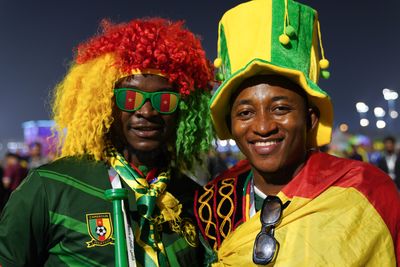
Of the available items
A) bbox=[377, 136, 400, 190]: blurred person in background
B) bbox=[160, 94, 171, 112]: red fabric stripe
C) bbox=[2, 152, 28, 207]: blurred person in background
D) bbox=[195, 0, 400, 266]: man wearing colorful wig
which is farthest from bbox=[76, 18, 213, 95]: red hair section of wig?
bbox=[377, 136, 400, 190]: blurred person in background

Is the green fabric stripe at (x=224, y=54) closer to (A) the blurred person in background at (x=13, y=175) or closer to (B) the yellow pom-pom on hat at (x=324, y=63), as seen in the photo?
(B) the yellow pom-pom on hat at (x=324, y=63)

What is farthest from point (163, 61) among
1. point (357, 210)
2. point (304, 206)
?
point (357, 210)

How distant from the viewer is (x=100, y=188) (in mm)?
2416

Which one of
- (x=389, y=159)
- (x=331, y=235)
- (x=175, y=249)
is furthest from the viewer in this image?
(x=389, y=159)

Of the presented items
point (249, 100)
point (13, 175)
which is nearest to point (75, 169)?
point (249, 100)

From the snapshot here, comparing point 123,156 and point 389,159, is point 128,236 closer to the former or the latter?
point 123,156

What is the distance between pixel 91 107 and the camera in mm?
2643

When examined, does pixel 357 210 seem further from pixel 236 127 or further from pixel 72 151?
pixel 72 151

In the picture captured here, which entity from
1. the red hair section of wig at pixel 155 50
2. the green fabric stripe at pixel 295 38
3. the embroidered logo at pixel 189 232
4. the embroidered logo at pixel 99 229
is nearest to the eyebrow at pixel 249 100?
the green fabric stripe at pixel 295 38

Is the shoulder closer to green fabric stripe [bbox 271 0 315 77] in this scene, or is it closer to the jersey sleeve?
the jersey sleeve

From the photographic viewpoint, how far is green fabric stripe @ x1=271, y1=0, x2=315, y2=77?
2.23 m

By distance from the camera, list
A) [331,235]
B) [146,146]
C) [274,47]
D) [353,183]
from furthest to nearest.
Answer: [146,146] < [274,47] < [353,183] < [331,235]

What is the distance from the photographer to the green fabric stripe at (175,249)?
95.4 inches

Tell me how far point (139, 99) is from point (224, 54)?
523 mm
